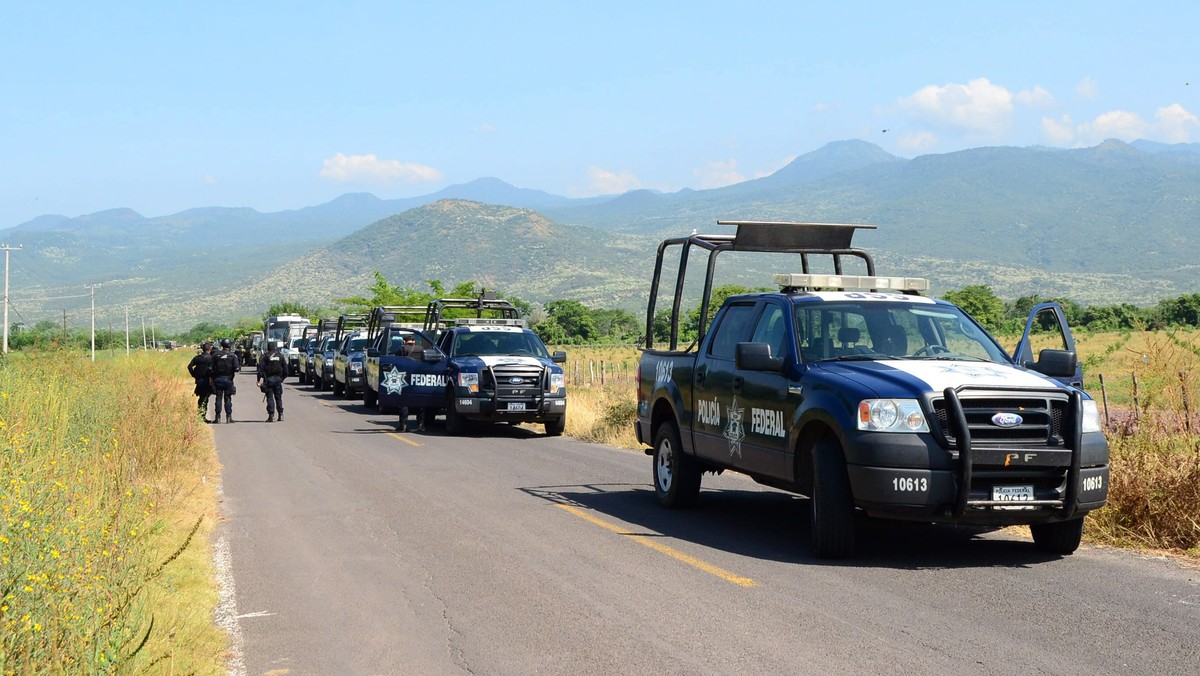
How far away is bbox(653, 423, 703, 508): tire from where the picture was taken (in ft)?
39.6

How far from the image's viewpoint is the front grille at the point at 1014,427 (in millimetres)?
8711

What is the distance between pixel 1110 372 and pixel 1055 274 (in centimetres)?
15711

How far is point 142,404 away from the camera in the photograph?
1662cm

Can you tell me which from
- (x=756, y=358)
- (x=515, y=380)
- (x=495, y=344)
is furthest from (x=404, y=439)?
(x=756, y=358)

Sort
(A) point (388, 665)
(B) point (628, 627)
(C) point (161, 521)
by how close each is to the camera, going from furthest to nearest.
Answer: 1. (C) point (161, 521)
2. (B) point (628, 627)
3. (A) point (388, 665)

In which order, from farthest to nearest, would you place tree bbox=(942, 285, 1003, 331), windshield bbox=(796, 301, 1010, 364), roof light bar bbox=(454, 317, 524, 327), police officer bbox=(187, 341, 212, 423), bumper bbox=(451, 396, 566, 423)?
tree bbox=(942, 285, 1003, 331), police officer bbox=(187, 341, 212, 423), roof light bar bbox=(454, 317, 524, 327), bumper bbox=(451, 396, 566, 423), windshield bbox=(796, 301, 1010, 364)

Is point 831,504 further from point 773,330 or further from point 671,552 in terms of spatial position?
point 773,330

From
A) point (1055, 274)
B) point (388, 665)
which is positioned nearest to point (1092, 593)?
point (388, 665)

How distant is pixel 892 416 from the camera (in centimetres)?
880

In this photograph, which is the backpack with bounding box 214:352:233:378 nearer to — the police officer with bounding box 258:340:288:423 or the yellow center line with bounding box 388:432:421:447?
the police officer with bounding box 258:340:288:423

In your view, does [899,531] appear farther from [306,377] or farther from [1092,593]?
[306,377]

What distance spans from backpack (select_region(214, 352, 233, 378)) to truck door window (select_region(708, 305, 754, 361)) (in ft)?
56.3

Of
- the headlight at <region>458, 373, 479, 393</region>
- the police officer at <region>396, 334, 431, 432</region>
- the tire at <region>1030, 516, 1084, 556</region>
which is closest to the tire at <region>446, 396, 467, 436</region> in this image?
the headlight at <region>458, 373, 479, 393</region>

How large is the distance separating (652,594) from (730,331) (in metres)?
3.75
